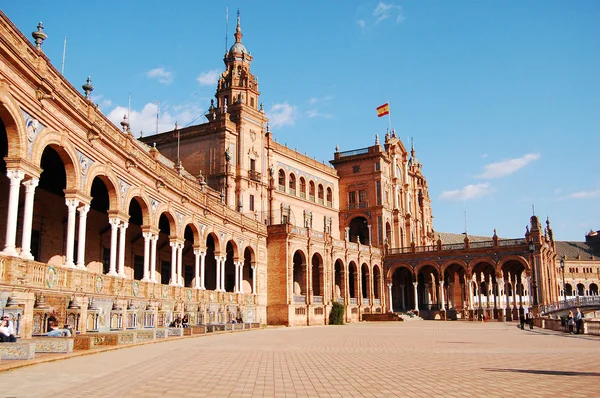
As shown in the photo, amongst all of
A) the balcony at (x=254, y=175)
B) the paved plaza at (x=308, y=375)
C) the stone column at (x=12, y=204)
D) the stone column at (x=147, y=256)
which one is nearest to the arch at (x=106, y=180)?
the stone column at (x=147, y=256)

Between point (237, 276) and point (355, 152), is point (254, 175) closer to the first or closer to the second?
point (237, 276)

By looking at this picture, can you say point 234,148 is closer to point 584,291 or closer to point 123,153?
point 123,153

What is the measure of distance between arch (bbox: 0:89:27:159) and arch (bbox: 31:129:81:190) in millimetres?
602

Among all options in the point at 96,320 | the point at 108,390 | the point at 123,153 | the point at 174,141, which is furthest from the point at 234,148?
the point at 108,390

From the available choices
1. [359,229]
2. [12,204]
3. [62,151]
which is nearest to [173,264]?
[62,151]

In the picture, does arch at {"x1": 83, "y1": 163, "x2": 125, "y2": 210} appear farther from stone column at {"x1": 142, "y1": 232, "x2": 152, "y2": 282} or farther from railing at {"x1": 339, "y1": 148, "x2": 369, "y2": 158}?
railing at {"x1": 339, "y1": 148, "x2": 369, "y2": 158}

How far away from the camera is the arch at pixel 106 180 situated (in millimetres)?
21031

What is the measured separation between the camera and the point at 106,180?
75.5 ft

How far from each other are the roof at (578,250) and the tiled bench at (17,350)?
4752 inches

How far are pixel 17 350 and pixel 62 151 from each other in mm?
8500

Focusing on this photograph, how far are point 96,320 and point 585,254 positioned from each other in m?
120

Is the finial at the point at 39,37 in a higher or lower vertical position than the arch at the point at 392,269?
higher

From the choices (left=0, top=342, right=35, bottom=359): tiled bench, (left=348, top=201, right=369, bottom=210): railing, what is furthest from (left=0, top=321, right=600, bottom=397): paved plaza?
(left=348, top=201, right=369, bottom=210): railing

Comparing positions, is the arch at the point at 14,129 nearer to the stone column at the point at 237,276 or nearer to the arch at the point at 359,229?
the stone column at the point at 237,276
